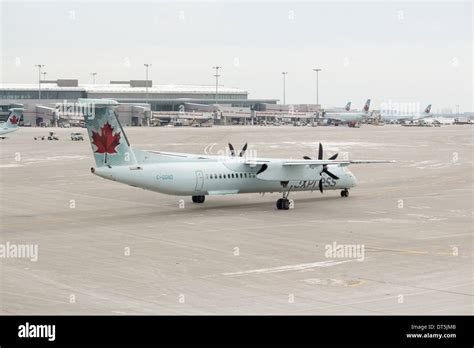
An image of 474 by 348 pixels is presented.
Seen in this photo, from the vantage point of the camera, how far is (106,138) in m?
44.8

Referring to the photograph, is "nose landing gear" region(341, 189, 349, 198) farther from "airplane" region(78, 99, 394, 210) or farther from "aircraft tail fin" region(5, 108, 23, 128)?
"aircraft tail fin" region(5, 108, 23, 128)

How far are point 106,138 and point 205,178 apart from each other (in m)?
6.80

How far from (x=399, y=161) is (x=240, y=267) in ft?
198

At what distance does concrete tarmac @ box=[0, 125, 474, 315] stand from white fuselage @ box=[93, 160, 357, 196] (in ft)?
4.54

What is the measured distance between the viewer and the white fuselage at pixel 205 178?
44594mm

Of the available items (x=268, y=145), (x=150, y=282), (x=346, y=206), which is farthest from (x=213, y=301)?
(x=268, y=145)

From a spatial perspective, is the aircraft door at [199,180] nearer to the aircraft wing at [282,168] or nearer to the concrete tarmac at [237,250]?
the concrete tarmac at [237,250]

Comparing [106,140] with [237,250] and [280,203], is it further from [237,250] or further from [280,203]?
[237,250]

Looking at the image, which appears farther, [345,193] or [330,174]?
[345,193]

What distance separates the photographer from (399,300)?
2614 cm

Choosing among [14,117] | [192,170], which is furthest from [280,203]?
[14,117]

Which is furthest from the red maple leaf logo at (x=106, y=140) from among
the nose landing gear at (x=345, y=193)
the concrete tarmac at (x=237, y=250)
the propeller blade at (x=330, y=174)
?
the nose landing gear at (x=345, y=193)

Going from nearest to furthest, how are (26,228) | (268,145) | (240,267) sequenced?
(240,267) < (26,228) < (268,145)
